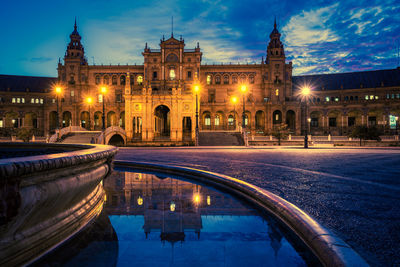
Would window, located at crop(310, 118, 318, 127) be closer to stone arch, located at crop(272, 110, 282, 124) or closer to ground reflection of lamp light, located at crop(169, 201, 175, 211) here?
stone arch, located at crop(272, 110, 282, 124)

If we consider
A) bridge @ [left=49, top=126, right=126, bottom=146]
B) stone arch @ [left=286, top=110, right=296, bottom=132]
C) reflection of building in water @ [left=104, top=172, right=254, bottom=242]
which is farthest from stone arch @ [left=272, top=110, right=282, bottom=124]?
reflection of building in water @ [left=104, top=172, right=254, bottom=242]

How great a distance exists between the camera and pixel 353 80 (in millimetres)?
61875

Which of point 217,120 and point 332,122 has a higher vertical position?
point 217,120

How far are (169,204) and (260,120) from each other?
5668 cm

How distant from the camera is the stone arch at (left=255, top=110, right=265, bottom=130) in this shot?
56463 mm

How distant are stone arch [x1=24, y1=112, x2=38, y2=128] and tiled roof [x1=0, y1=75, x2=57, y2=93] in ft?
24.0

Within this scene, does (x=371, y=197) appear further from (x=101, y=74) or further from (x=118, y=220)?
(x=101, y=74)

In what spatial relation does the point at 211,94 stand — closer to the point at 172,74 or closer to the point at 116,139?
the point at 172,74

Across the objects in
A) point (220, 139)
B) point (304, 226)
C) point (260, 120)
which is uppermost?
point (260, 120)

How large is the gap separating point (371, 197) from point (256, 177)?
303 centimetres

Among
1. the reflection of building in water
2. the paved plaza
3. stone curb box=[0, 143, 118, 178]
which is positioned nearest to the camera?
stone curb box=[0, 143, 118, 178]

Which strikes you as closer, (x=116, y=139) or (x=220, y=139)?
(x=220, y=139)

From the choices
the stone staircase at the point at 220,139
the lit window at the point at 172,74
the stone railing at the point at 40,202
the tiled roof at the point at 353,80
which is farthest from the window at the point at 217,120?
the stone railing at the point at 40,202

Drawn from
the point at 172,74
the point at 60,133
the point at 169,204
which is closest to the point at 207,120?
the point at 172,74
